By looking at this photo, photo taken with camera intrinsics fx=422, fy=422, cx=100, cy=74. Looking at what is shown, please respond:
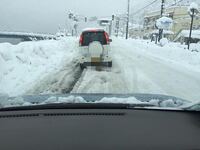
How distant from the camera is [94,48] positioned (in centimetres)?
2025

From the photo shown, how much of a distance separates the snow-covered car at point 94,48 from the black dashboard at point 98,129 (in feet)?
51.2

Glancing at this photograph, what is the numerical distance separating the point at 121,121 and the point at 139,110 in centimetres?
36

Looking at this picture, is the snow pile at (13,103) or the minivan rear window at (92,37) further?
the minivan rear window at (92,37)

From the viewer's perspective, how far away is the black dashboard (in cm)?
305

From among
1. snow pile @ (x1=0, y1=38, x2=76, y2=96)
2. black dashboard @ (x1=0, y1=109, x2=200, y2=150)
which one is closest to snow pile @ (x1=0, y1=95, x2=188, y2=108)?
black dashboard @ (x1=0, y1=109, x2=200, y2=150)

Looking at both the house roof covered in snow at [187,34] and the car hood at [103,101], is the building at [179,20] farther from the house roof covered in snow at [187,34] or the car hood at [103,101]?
the car hood at [103,101]

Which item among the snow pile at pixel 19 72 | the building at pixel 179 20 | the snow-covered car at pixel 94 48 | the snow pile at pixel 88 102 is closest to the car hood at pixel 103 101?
the snow pile at pixel 88 102

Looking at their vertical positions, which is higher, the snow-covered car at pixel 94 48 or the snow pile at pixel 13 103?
the snow pile at pixel 13 103

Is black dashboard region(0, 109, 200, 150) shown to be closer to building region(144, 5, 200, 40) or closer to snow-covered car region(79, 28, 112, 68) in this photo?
snow-covered car region(79, 28, 112, 68)

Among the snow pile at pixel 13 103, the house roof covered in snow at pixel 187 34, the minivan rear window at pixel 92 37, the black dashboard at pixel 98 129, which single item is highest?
the black dashboard at pixel 98 129

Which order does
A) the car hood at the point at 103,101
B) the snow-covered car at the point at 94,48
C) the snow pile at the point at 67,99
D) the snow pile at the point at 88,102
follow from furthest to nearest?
the snow-covered car at the point at 94,48, the snow pile at the point at 67,99, the snow pile at the point at 88,102, the car hood at the point at 103,101

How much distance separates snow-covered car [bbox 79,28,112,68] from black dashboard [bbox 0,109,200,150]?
51.2ft

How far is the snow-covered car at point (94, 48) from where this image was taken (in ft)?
64.2

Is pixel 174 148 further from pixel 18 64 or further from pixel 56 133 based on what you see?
pixel 18 64
